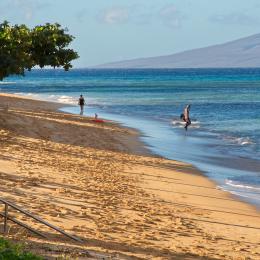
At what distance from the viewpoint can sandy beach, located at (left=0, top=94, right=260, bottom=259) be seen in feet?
38.3

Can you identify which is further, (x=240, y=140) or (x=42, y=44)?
(x=240, y=140)

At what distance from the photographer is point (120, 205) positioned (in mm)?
15195

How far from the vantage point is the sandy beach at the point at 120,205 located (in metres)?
11.7

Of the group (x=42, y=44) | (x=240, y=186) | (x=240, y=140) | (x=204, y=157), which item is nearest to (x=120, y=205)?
(x=240, y=186)

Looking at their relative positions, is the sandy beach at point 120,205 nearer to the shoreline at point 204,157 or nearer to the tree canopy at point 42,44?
the shoreline at point 204,157

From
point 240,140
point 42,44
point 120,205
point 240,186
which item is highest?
point 42,44

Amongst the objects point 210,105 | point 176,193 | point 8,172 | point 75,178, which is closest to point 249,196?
point 176,193


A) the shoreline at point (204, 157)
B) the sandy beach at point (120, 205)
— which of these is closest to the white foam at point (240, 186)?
the shoreline at point (204, 157)

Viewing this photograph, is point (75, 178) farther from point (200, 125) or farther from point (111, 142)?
point (200, 125)

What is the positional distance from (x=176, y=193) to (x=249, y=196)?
7.31 feet

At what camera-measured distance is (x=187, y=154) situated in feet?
92.4

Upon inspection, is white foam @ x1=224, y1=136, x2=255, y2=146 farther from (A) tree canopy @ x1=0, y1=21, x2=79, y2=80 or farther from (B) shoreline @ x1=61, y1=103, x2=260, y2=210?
(A) tree canopy @ x1=0, y1=21, x2=79, y2=80

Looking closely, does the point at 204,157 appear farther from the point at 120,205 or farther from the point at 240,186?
the point at 120,205

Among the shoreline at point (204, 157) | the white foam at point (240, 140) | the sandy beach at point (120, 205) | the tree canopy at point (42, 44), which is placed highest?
the tree canopy at point (42, 44)
